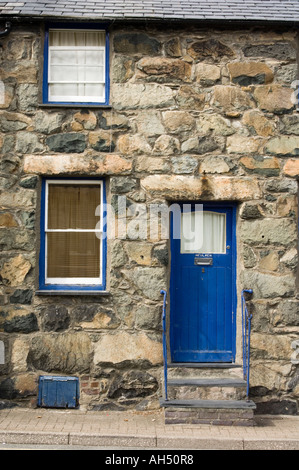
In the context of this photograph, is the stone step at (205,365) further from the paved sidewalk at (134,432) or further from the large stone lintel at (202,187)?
the large stone lintel at (202,187)

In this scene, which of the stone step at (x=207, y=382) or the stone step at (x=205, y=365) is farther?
the stone step at (x=205, y=365)

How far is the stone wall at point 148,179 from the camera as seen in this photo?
6.91 m

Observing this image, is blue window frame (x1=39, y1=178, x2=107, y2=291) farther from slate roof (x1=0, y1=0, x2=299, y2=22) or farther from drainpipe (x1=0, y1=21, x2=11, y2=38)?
slate roof (x1=0, y1=0, x2=299, y2=22)

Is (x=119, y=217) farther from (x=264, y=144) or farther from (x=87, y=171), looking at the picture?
(x=264, y=144)

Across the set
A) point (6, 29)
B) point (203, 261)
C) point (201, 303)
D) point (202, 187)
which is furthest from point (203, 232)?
point (6, 29)

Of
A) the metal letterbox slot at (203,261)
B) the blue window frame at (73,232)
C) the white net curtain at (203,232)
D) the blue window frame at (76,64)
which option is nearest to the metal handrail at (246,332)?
the metal letterbox slot at (203,261)

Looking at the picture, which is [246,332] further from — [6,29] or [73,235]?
[6,29]

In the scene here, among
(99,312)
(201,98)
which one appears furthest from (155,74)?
(99,312)

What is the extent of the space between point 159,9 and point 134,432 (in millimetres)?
5330

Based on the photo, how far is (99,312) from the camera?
6.94m

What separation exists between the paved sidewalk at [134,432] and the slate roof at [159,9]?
5.04 metres

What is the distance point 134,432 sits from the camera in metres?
6.11

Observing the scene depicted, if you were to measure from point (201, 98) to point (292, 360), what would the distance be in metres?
3.59

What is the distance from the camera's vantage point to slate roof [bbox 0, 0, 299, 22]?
7.00 meters
